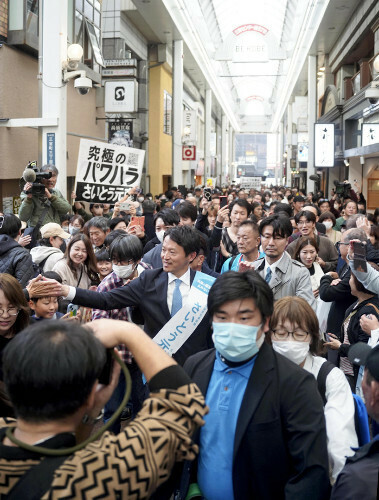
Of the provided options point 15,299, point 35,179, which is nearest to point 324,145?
point 35,179

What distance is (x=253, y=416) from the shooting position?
224 cm

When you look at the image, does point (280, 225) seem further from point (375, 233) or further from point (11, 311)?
point (11, 311)

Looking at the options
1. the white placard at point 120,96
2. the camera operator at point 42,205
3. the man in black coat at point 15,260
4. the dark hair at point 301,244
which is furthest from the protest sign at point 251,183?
the man in black coat at point 15,260

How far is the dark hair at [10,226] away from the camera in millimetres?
5469

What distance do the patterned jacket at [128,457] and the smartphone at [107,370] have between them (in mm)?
173

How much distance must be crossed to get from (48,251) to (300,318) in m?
3.56

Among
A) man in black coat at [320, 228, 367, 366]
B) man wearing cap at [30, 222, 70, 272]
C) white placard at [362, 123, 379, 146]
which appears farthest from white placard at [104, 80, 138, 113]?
man in black coat at [320, 228, 367, 366]

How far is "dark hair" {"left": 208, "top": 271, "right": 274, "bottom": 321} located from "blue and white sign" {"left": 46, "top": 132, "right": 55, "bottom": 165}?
26.4ft

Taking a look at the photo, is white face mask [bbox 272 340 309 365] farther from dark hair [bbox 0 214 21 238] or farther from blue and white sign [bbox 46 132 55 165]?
blue and white sign [bbox 46 132 55 165]

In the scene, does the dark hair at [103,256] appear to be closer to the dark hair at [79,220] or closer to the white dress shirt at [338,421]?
the dark hair at [79,220]

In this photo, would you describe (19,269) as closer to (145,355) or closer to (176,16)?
(145,355)

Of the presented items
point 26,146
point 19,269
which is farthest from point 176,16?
point 19,269

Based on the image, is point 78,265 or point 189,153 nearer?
point 78,265

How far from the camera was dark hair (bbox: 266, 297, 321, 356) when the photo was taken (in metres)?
2.99
